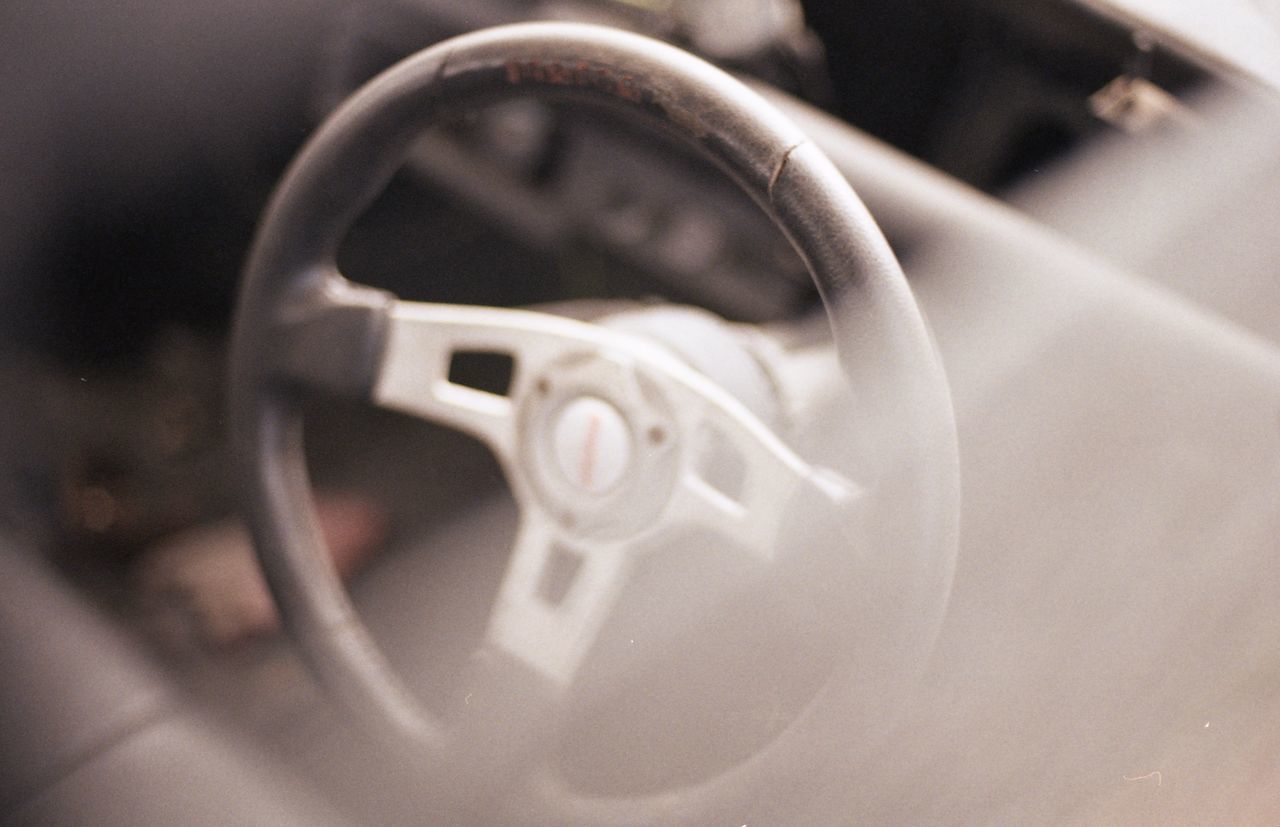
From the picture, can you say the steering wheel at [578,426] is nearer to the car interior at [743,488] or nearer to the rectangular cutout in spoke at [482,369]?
the car interior at [743,488]

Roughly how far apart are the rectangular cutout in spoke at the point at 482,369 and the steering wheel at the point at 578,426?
2.18ft

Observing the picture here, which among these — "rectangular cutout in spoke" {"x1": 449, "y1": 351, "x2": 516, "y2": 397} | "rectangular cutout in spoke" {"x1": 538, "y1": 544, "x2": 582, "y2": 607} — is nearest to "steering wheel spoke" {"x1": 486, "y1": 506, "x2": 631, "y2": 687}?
"rectangular cutout in spoke" {"x1": 538, "y1": 544, "x2": 582, "y2": 607}

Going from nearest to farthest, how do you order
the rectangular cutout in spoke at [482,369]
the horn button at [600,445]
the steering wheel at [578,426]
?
the steering wheel at [578,426]
the horn button at [600,445]
the rectangular cutout in spoke at [482,369]

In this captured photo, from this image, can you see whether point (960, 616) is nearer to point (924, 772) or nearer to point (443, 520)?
point (924, 772)

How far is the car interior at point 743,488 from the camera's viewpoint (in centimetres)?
65

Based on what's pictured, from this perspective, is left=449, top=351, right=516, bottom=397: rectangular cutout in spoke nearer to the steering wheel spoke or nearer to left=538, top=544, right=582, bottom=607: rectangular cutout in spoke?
left=538, top=544, right=582, bottom=607: rectangular cutout in spoke

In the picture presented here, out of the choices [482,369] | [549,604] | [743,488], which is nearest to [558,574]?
[549,604]

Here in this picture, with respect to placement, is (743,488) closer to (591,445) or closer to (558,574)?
(591,445)

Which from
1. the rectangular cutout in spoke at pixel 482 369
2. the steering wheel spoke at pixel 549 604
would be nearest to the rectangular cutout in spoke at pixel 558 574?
the steering wheel spoke at pixel 549 604

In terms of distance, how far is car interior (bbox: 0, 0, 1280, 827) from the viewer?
2.15ft

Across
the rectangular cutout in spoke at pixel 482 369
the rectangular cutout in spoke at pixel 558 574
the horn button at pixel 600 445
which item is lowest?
the rectangular cutout in spoke at pixel 482 369

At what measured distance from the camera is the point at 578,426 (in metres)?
0.72

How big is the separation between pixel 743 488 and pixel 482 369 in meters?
0.87

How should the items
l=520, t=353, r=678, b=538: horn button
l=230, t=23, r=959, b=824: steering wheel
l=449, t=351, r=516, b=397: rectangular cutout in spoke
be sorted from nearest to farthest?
1. l=230, t=23, r=959, b=824: steering wheel
2. l=520, t=353, r=678, b=538: horn button
3. l=449, t=351, r=516, b=397: rectangular cutout in spoke
